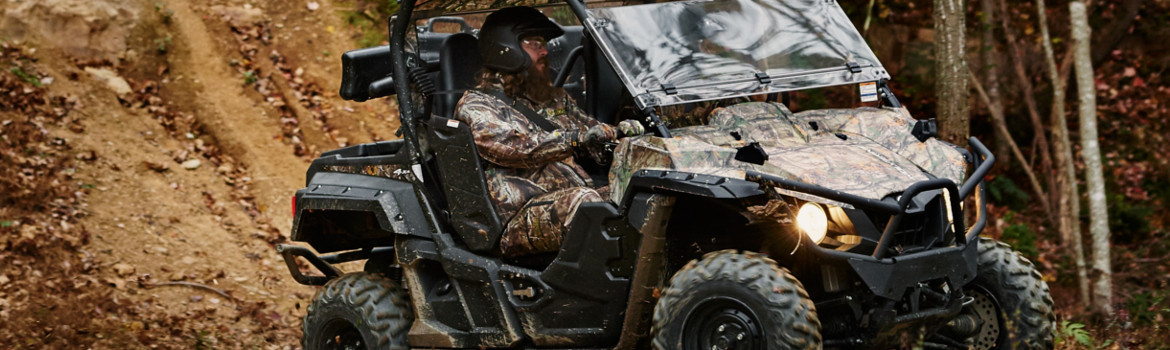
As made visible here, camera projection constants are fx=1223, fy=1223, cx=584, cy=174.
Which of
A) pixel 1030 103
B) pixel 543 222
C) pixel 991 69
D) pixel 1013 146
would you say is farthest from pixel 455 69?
pixel 991 69

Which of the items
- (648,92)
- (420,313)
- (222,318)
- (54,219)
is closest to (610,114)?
(648,92)

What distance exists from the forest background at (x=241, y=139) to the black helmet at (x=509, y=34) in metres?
3.42

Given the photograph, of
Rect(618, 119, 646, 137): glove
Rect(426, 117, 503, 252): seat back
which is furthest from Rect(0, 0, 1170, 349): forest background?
Rect(618, 119, 646, 137): glove

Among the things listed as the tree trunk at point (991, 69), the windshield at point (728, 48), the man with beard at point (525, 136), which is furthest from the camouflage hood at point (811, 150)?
the tree trunk at point (991, 69)

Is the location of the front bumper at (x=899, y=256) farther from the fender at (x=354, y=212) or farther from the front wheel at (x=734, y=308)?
the fender at (x=354, y=212)

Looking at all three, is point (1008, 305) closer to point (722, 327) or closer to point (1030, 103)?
point (722, 327)

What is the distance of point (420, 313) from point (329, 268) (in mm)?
1103

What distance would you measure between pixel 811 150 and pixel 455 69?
2041mm

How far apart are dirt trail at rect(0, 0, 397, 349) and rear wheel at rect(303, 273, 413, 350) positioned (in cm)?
166

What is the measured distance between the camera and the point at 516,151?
5.99m

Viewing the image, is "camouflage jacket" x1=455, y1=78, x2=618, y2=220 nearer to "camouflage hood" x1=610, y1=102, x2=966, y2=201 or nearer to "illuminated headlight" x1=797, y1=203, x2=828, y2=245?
"camouflage hood" x1=610, y1=102, x2=966, y2=201

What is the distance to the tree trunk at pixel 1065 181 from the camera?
10.7 m

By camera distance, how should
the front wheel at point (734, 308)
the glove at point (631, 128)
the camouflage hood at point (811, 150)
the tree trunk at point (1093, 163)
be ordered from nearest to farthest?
the front wheel at point (734, 308)
the camouflage hood at point (811, 150)
the glove at point (631, 128)
the tree trunk at point (1093, 163)

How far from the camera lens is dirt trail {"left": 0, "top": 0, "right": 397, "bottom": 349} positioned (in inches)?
364
